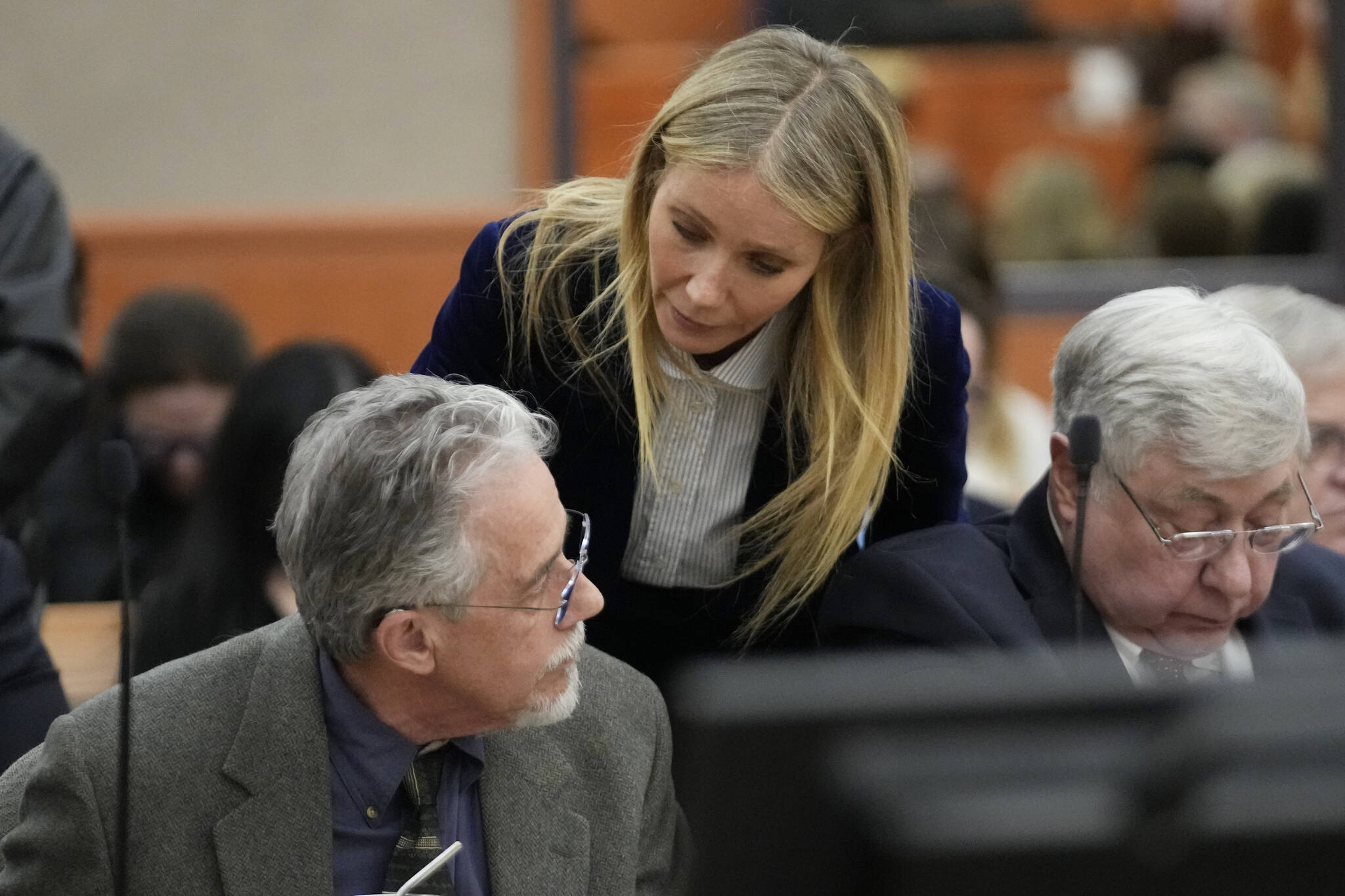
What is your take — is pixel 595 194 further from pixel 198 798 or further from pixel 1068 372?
pixel 198 798

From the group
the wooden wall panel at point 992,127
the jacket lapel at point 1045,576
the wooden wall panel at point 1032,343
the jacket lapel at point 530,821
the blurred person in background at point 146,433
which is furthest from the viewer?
the wooden wall panel at point 992,127

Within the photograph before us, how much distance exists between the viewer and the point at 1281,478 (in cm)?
210

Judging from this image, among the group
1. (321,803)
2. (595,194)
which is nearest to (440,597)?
(321,803)

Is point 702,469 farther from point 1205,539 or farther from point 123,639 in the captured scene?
point 123,639

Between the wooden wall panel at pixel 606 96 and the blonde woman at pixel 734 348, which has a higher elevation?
the blonde woman at pixel 734 348

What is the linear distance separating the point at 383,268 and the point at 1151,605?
3517mm

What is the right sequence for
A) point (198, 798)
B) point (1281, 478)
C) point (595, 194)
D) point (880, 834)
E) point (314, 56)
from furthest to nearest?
point (314, 56) < point (595, 194) < point (1281, 478) < point (198, 798) < point (880, 834)

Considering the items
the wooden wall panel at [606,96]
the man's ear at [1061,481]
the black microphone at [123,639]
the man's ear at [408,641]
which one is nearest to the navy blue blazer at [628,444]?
the man's ear at [1061,481]

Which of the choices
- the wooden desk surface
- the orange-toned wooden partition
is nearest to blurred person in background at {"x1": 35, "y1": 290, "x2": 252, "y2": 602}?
the wooden desk surface

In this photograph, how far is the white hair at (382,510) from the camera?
5.90ft

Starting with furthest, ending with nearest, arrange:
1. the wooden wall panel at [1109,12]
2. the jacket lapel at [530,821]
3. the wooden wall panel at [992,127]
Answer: the wooden wall panel at [1109,12] → the wooden wall panel at [992,127] → the jacket lapel at [530,821]

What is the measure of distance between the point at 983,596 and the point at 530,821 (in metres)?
0.60

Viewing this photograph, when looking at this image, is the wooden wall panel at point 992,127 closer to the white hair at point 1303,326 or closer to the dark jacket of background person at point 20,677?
the white hair at point 1303,326

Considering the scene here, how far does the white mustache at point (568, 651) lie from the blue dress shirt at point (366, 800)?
173 mm
